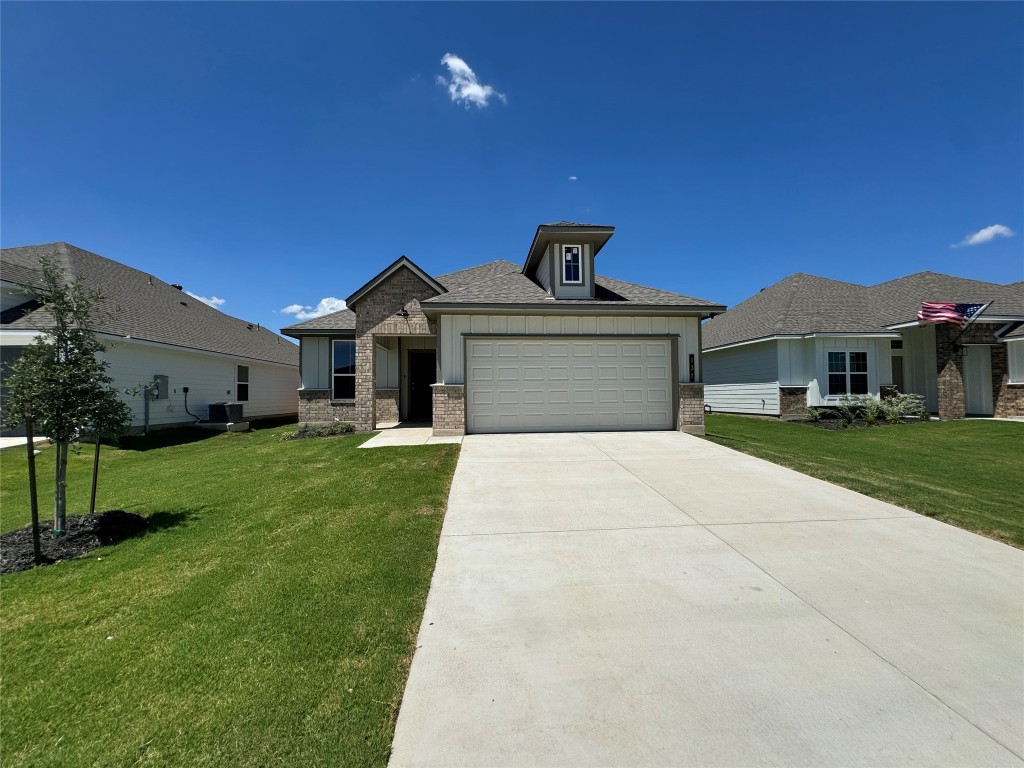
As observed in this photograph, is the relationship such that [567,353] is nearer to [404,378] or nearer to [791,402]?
[404,378]

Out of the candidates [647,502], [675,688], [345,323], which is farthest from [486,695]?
[345,323]

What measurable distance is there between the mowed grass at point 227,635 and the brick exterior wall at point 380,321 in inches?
289

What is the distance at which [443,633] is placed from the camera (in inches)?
114

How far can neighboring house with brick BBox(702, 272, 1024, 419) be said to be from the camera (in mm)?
15258

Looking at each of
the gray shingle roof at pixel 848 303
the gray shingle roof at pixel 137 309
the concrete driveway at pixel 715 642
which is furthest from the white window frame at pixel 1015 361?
the gray shingle roof at pixel 137 309

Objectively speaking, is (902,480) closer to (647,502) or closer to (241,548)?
(647,502)

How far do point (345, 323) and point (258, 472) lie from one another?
7.83m

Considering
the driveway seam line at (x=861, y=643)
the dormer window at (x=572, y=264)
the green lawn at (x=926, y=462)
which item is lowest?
the driveway seam line at (x=861, y=643)

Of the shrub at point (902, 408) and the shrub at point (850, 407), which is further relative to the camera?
the shrub at point (850, 407)

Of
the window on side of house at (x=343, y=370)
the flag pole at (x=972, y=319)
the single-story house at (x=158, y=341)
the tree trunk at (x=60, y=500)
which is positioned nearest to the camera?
the tree trunk at (x=60, y=500)

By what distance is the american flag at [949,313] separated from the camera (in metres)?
14.7

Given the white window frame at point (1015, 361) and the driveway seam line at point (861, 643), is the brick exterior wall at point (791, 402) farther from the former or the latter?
the driveway seam line at point (861, 643)

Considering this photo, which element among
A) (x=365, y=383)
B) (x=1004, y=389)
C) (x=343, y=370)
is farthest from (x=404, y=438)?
(x=1004, y=389)

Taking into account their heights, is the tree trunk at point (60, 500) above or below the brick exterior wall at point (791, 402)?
below
